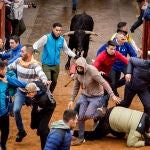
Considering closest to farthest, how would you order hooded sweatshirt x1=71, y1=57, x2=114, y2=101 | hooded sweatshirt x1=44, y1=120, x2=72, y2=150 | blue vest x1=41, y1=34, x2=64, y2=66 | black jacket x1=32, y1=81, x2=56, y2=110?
hooded sweatshirt x1=44, y1=120, x2=72, y2=150
black jacket x1=32, y1=81, x2=56, y2=110
hooded sweatshirt x1=71, y1=57, x2=114, y2=101
blue vest x1=41, y1=34, x2=64, y2=66

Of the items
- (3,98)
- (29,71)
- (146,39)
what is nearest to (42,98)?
(3,98)

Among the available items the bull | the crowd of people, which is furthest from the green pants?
the bull

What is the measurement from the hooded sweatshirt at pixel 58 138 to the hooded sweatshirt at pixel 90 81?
6.38 ft

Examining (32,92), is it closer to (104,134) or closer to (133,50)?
(104,134)

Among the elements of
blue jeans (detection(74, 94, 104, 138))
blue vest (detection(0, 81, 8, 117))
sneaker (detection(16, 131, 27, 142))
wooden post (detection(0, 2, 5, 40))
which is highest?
wooden post (detection(0, 2, 5, 40))

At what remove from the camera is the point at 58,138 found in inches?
299

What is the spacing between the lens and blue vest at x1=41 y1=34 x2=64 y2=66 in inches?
442

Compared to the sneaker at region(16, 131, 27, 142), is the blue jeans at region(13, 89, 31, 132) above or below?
above

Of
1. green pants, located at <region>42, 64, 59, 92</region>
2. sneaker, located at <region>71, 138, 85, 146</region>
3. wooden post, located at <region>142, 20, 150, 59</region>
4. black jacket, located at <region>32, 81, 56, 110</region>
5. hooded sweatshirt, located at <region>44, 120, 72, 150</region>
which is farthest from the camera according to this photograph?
wooden post, located at <region>142, 20, 150, 59</region>

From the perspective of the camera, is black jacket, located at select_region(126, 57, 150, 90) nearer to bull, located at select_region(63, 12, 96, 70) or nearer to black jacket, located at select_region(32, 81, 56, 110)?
black jacket, located at select_region(32, 81, 56, 110)

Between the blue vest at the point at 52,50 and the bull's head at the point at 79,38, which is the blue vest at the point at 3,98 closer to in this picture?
the blue vest at the point at 52,50

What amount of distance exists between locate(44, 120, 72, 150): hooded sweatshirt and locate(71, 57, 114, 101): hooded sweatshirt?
1.95 m

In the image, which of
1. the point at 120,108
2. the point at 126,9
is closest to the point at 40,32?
the point at 126,9

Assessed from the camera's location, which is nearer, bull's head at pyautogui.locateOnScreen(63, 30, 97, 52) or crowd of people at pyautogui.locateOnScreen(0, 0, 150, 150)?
crowd of people at pyautogui.locateOnScreen(0, 0, 150, 150)
